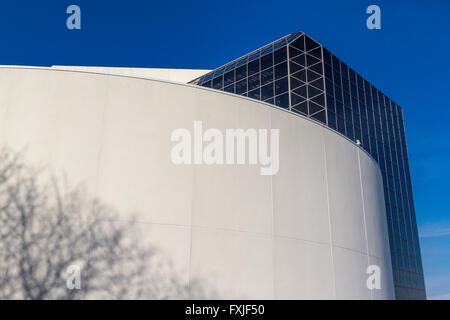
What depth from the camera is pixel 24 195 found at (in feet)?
29.9

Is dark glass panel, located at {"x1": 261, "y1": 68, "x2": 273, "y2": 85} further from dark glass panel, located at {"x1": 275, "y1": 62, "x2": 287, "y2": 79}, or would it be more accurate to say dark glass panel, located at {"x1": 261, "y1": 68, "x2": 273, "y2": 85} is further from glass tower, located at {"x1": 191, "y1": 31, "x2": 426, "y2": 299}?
dark glass panel, located at {"x1": 275, "y1": 62, "x2": 287, "y2": 79}

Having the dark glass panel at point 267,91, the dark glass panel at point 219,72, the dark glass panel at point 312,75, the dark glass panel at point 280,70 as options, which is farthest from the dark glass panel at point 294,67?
the dark glass panel at point 219,72

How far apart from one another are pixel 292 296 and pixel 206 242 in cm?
288

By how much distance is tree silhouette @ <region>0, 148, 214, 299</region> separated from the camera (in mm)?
8680

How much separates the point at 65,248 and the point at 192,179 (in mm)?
3462

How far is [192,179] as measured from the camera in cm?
1050

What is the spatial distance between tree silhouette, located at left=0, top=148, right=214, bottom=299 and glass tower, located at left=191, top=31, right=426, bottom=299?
19.5 meters

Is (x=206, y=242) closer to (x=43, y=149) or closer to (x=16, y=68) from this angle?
(x=43, y=149)

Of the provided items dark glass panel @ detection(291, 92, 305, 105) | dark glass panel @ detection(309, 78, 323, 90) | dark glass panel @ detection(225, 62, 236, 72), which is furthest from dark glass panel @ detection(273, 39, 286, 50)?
dark glass panel @ detection(291, 92, 305, 105)

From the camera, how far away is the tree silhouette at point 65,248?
8.68 meters

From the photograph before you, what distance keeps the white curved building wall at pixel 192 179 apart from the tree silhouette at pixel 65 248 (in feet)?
1.22

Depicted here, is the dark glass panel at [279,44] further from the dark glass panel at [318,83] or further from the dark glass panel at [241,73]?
the dark glass panel at [318,83]
